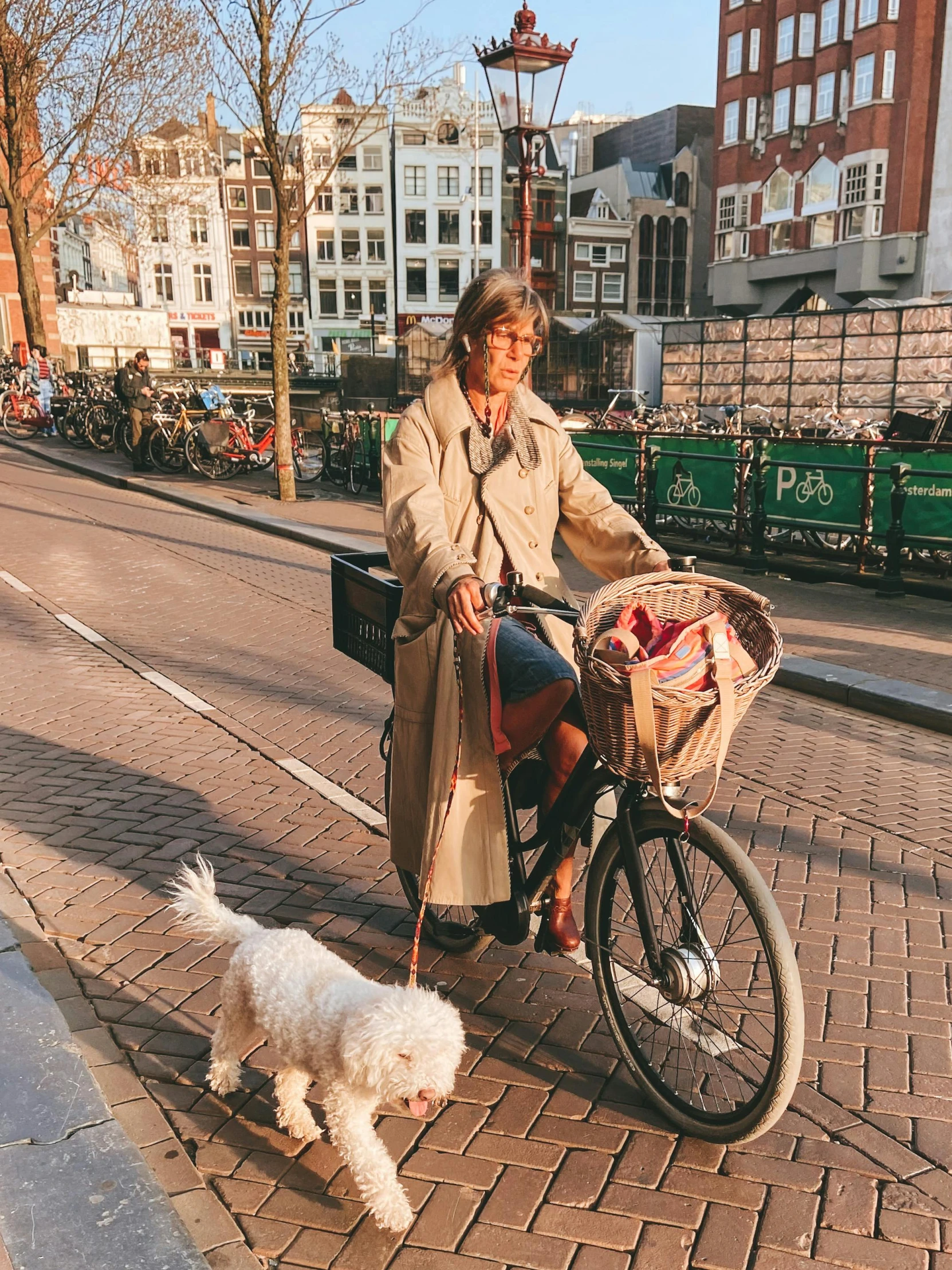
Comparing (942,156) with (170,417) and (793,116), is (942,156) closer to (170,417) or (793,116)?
(793,116)

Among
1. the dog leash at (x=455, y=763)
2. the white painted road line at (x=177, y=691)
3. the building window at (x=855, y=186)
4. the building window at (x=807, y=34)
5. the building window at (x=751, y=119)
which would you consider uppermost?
the building window at (x=807, y=34)

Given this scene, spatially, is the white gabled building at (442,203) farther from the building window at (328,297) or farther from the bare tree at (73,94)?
the bare tree at (73,94)

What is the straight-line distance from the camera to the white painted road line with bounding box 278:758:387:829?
451 cm

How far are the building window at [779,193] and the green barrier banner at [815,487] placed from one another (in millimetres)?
36487

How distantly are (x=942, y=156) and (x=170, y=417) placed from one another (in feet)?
98.9

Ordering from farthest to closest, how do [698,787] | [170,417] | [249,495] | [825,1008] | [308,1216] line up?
[170,417], [249,495], [698,787], [825,1008], [308,1216]

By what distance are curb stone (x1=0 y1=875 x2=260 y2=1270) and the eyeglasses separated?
→ 2094 mm

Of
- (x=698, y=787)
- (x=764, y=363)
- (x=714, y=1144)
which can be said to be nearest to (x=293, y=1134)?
(x=714, y=1144)

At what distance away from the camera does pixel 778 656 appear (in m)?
2.34

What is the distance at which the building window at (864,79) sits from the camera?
37.5 m

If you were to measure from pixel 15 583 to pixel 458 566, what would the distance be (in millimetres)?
8285

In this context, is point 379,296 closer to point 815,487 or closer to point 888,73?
point 888,73

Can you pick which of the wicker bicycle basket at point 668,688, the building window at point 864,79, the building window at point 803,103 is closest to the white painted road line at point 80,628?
the wicker bicycle basket at point 668,688

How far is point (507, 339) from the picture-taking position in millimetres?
2834
